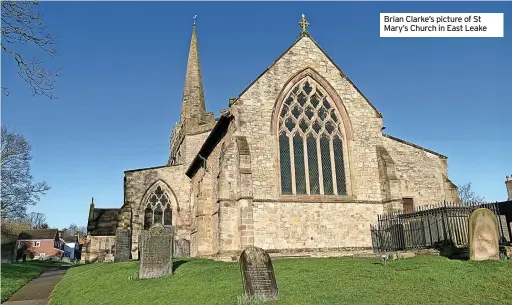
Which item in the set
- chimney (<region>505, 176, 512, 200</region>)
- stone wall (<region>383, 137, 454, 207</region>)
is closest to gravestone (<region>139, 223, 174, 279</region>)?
stone wall (<region>383, 137, 454, 207</region>)

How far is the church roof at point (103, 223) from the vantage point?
2998cm

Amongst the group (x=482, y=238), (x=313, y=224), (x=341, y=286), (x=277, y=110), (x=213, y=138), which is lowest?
(x=341, y=286)

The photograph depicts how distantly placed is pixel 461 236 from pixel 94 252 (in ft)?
81.4

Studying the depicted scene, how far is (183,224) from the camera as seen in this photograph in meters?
28.6

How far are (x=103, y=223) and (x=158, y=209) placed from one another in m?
5.98

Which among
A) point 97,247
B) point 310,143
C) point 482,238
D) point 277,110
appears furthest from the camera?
point 97,247

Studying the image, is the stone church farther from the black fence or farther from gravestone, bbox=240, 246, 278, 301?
gravestone, bbox=240, 246, 278, 301

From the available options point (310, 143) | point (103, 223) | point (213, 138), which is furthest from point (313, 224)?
point (103, 223)

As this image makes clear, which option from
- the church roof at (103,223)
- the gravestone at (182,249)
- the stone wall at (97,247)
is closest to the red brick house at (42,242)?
the church roof at (103,223)

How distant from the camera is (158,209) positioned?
93.6 feet

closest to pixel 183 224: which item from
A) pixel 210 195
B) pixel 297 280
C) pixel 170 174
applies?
pixel 170 174

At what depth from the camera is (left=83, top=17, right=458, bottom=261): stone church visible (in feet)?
56.1

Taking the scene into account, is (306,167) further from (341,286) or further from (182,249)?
(341,286)

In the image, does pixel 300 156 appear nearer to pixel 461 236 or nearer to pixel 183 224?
pixel 461 236
